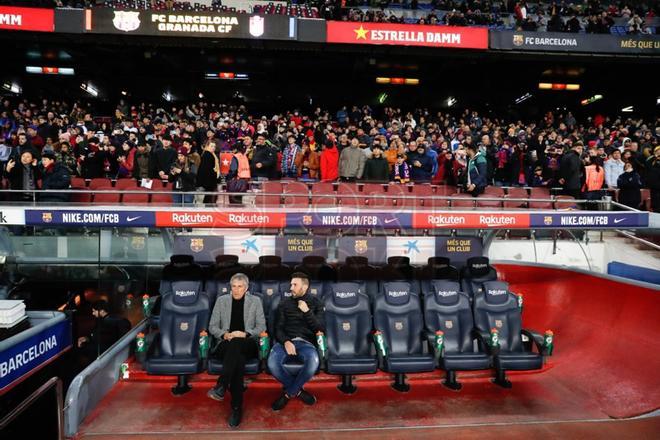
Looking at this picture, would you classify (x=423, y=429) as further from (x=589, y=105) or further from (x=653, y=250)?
(x=589, y=105)

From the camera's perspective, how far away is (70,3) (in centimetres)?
1809

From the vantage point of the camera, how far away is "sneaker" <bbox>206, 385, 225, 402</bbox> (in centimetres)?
552

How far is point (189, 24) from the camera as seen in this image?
55.7 ft

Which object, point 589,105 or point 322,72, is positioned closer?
point 322,72

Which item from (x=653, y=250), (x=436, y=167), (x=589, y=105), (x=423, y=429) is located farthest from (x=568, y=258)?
(x=589, y=105)

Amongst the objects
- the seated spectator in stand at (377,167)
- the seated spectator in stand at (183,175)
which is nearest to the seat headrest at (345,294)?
the seated spectator in stand at (183,175)

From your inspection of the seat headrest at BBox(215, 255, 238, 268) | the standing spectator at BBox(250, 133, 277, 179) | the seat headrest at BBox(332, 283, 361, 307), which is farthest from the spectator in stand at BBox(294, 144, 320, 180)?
the seat headrest at BBox(332, 283, 361, 307)

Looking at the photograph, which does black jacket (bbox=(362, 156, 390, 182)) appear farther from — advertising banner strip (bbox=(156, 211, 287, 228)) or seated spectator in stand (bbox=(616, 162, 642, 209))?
seated spectator in stand (bbox=(616, 162, 642, 209))

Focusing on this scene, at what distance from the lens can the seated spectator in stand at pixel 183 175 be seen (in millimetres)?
9049

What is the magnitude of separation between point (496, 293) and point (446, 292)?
743mm

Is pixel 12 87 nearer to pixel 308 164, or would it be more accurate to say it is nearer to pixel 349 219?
pixel 308 164

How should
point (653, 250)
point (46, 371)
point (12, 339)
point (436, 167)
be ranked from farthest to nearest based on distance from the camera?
1. point (436, 167)
2. point (653, 250)
3. point (46, 371)
4. point (12, 339)

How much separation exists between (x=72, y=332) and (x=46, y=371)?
0.72 metres

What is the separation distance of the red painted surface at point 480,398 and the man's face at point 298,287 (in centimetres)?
119
